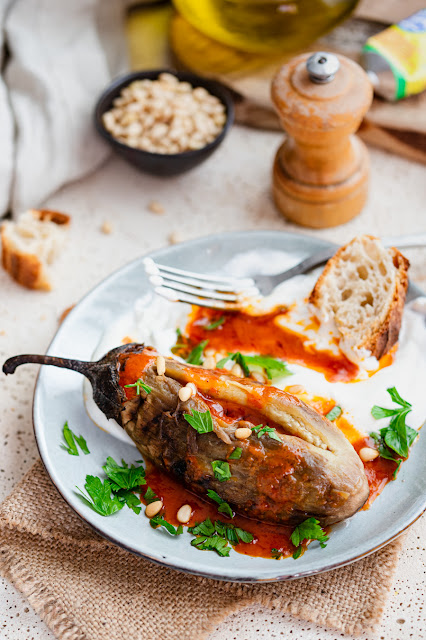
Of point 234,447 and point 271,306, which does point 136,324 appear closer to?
point 271,306

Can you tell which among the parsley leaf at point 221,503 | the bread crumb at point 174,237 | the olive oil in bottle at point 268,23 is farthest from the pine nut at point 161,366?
the olive oil in bottle at point 268,23

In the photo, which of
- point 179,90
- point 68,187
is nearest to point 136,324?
point 68,187

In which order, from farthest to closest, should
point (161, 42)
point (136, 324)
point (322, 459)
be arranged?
point (161, 42) → point (136, 324) → point (322, 459)

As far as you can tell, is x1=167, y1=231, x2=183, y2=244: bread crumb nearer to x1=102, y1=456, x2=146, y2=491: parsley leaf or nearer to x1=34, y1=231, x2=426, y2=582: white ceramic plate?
x1=34, y1=231, x2=426, y2=582: white ceramic plate

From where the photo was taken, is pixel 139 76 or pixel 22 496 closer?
pixel 22 496

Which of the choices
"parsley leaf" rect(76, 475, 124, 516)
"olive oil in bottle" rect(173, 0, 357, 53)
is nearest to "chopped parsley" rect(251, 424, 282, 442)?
"parsley leaf" rect(76, 475, 124, 516)

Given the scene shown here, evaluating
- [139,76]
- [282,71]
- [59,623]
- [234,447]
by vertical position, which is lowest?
[59,623]

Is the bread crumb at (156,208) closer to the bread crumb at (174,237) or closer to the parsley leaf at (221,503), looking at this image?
the bread crumb at (174,237)
